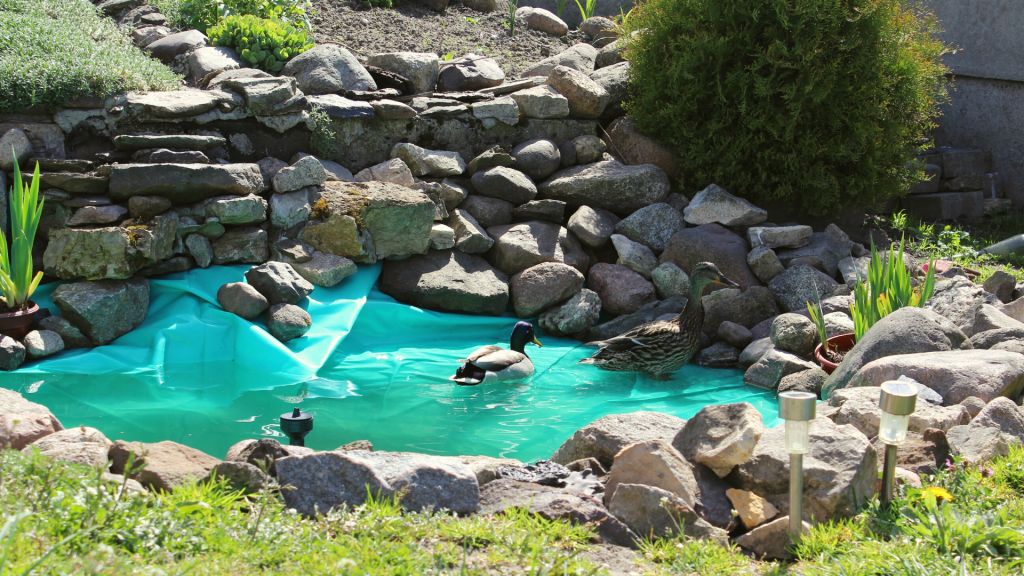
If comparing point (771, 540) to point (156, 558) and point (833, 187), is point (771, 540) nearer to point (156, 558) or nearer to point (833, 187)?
point (156, 558)

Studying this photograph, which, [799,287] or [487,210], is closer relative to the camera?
[799,287]

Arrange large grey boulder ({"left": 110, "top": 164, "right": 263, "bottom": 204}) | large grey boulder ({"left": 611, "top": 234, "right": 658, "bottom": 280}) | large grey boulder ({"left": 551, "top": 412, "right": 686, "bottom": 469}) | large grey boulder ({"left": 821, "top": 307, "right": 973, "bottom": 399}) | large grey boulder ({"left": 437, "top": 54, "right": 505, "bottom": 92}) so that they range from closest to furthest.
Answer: large grey boulder ({"left": 551, "top": 412, "right": 686, "bottom": 469}) < large grey boulder ({"left": 821, "top": 307, "right": 973, "bottom": 399}) < large grey boulder ({"left": 110, "top": 164, "right": 263, "bottom": 204}) < large grey boulder ({"left": 611, "top": 234, "right": 658, "bottom": 280}) < large grey boulder ({"left": 437, "top": 54, "right": 505, "bottom": 92})

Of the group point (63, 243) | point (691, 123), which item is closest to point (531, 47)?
point (691, 123)

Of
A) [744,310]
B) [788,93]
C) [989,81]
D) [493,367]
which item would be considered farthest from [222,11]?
[989,81]

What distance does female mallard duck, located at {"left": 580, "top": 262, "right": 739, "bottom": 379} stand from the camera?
16.6 feet

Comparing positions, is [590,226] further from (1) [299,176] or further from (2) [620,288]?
(1) [299,176]

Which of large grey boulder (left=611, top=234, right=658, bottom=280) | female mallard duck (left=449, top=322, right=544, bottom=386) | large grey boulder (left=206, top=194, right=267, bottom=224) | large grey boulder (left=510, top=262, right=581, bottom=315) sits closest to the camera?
female mallard duck (left=449, top=322, right=544, bottom=386)

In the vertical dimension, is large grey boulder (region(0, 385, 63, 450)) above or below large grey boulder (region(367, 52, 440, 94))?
below

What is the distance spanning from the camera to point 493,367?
15.8 feet

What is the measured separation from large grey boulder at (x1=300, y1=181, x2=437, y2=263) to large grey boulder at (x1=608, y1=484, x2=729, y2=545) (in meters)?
3.82

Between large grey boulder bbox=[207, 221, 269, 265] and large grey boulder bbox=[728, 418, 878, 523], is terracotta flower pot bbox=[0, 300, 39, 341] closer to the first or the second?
large grey boulder bbox=[207, 221, 269, 265]

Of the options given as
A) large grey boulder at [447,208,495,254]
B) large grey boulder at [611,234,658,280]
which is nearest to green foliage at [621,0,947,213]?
large grey boulder at [611,234,658,280]

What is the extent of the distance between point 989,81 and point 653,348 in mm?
7347

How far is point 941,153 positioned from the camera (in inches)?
358
